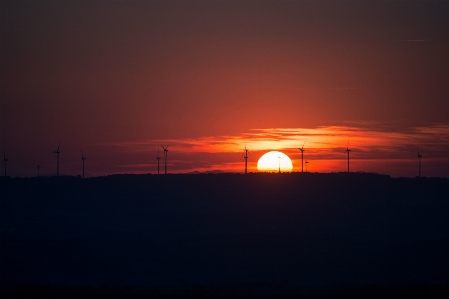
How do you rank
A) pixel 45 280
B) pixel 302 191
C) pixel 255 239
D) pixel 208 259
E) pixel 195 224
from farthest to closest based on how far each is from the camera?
pixel 302 191
pixel 195 224
pixel 255 239
pixel 208 259
pixel 45 280

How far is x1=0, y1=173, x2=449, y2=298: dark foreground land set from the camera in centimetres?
7206

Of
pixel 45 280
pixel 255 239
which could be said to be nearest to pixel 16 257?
pixel 45 280

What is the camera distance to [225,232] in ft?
298

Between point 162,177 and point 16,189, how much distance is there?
23.4m

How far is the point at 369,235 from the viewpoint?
87875 mm

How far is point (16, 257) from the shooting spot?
262 feet

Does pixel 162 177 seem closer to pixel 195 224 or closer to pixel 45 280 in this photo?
pixel 195 224

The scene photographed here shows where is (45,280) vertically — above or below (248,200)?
below

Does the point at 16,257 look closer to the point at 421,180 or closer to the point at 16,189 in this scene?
the point at 16,189

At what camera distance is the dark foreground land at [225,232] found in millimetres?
72062

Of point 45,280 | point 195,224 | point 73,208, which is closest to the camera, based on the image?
point 45,280

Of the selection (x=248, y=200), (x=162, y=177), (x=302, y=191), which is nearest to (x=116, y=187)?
(x=162, y=177)

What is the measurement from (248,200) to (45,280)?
42.5m

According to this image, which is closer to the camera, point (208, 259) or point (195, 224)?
point (208, 259)
